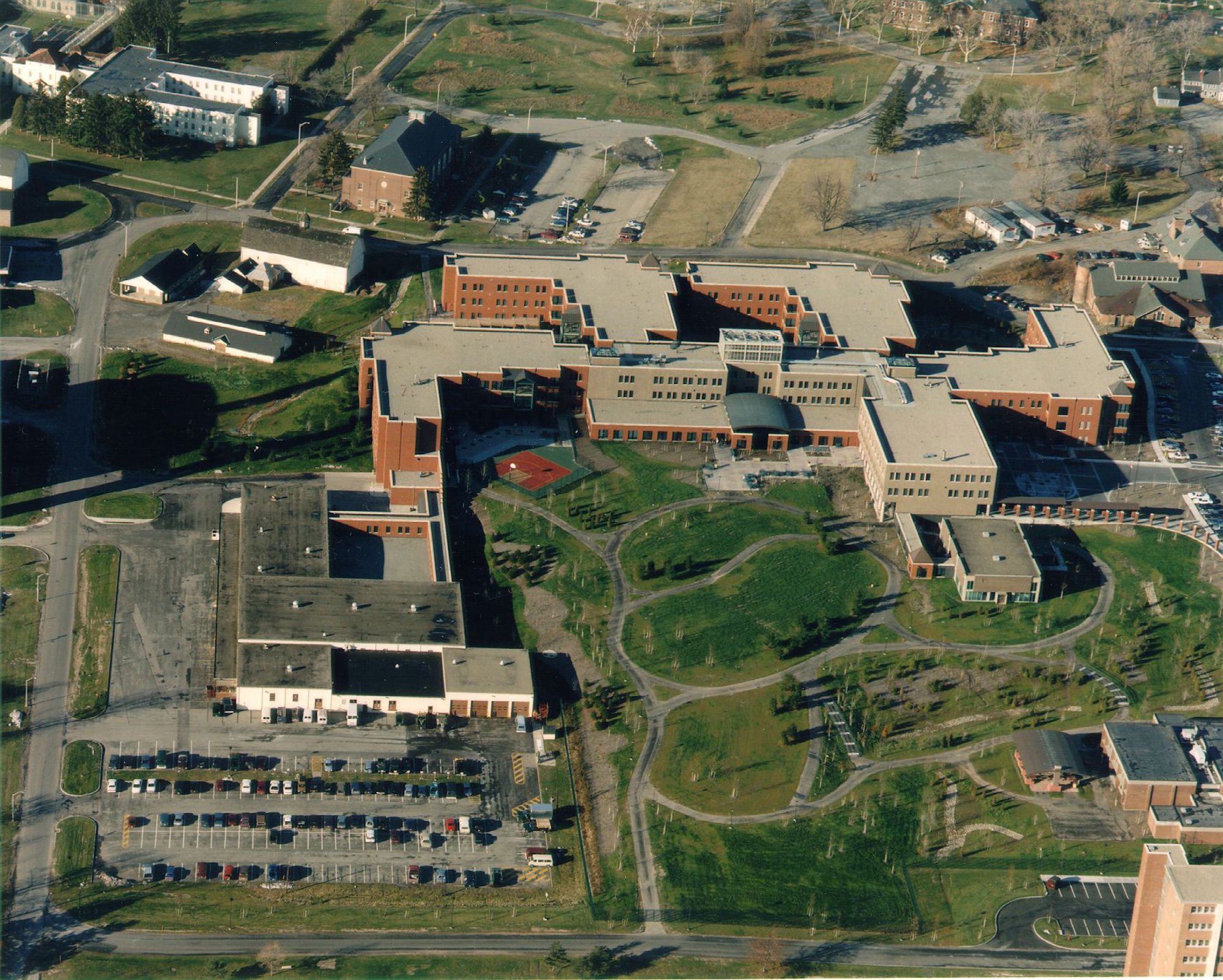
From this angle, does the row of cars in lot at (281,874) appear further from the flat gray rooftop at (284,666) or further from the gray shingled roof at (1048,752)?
the gray shingled roof at (1048,752)

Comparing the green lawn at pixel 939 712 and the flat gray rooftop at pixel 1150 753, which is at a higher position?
the green lawn at pixel 939 712

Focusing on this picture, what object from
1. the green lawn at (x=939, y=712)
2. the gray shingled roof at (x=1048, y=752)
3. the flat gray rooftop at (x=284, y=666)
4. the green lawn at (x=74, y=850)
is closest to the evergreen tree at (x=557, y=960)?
the flat gray rooftop at (x=284, y=666)

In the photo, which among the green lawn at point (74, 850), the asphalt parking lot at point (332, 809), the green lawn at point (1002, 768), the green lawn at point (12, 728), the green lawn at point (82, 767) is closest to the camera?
the green lawn at point (74, 850)

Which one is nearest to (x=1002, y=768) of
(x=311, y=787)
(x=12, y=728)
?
(x=311, y=787)

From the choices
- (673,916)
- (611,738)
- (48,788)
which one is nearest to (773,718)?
(611,738)

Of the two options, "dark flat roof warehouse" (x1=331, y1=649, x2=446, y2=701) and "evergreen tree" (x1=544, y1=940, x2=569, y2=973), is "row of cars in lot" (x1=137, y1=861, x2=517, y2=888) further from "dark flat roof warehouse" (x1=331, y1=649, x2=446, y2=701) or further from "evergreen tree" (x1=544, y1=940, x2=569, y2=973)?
"dark flat roof warehouse" (x1=331, y1=649, x2=446, y2=701)

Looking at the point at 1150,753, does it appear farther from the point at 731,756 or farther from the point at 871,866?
the point at 731,756
